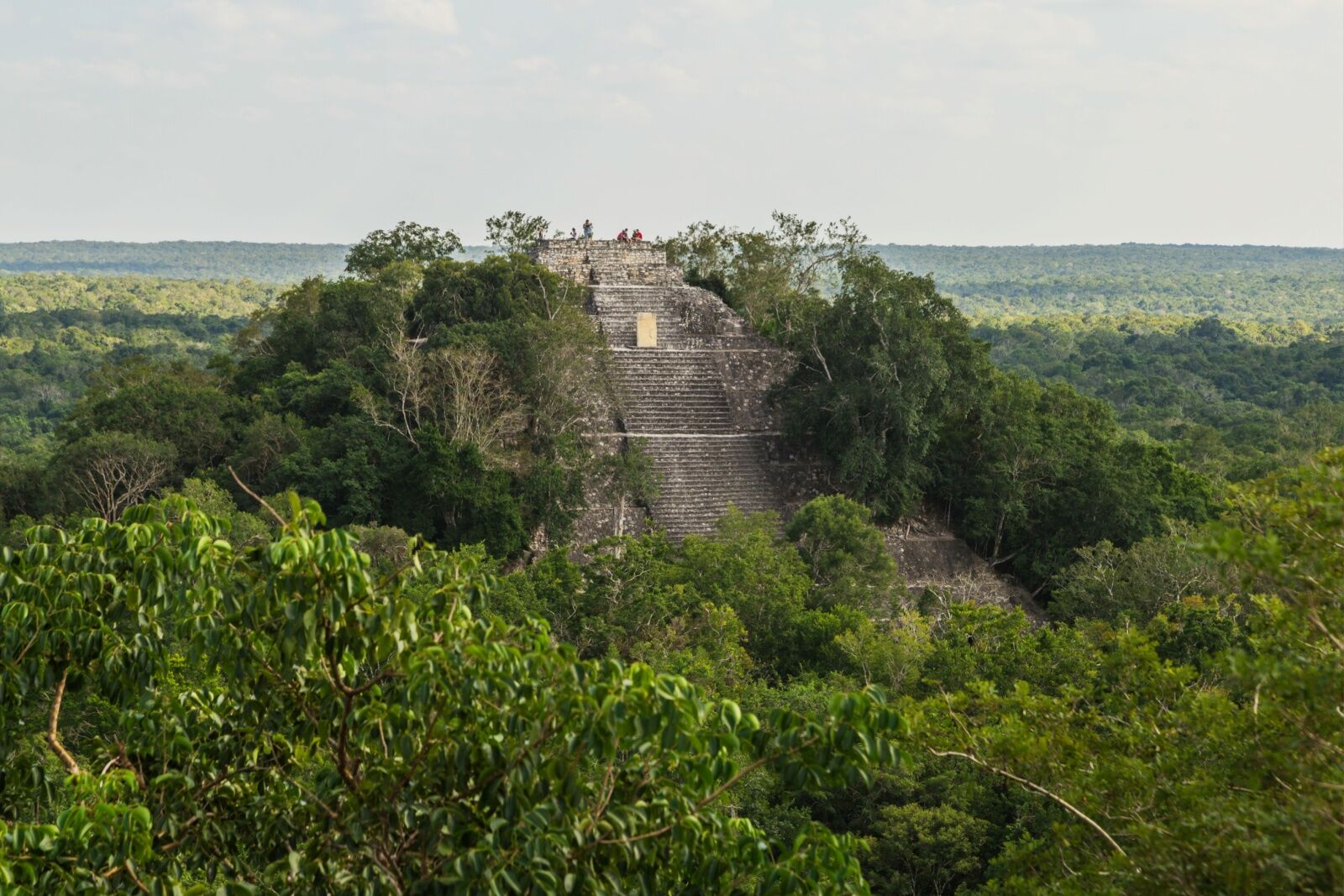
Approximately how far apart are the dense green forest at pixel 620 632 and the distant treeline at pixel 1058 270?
7292cm

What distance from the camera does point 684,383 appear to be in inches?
846

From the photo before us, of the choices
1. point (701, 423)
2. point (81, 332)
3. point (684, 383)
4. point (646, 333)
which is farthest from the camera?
point (81, 332)

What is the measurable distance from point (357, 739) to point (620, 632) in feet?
30.4

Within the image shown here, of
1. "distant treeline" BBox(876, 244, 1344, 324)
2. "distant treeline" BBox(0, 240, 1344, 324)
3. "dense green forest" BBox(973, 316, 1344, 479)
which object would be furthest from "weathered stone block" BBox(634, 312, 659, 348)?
"distant treeline" BBox(0, 240, 1344, 324)

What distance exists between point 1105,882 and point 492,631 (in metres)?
2.52

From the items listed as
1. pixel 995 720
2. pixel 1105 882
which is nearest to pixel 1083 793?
pixel 1105 882

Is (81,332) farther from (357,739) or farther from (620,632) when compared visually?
(357,739)

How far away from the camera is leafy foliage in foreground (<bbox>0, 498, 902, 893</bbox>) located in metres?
3.57

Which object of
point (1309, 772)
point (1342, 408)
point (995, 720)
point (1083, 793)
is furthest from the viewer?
point (1342, 408)

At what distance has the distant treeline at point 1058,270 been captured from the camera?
11156 centimetres

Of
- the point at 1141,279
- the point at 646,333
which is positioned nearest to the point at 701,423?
the point at 646,333

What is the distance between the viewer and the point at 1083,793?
5.44 m

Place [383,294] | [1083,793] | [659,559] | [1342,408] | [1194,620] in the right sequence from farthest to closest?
[1342,408] → [383,294] → [659,559] → [1194,620] → [1083,793]

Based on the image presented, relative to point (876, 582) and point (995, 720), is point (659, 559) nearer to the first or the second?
point (876, 582)
